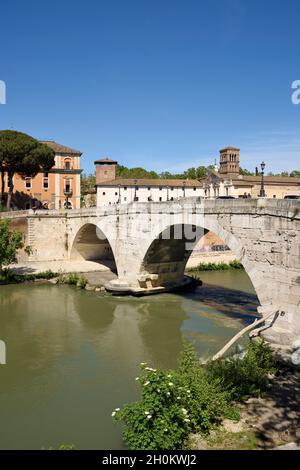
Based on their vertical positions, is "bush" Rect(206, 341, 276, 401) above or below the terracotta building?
below

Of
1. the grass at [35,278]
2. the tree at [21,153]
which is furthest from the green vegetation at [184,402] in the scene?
the tree at [21,153]

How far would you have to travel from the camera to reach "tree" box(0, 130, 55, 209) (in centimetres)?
2970

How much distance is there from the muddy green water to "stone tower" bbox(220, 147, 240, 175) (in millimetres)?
36671

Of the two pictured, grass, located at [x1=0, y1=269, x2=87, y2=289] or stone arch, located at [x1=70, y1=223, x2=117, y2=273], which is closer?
grass, located at [x1=0, y1=269, x2=87, y2=289]

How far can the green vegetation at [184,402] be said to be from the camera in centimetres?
643

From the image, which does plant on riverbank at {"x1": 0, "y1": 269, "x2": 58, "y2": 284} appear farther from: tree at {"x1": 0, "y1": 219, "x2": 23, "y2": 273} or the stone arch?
the stone arch

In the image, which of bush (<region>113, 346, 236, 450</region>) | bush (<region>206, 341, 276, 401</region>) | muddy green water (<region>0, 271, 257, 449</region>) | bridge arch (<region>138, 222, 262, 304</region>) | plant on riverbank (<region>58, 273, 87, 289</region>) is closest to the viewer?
bush (<region>113, 346, 236, 450</region>)

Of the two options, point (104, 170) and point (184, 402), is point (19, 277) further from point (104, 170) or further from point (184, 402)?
point (104, 170)

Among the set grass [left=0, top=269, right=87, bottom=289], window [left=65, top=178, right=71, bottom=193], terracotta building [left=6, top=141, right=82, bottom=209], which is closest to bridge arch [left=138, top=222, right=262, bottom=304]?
grass [left=0, top=269, right=87, bottom=289]

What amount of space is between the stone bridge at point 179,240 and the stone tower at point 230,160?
3150cm

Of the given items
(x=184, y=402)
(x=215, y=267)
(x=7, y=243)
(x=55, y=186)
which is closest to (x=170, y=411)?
(x=184, y=402)

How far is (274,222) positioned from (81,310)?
9.23m

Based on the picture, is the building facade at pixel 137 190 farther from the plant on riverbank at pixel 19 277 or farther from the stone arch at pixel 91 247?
the plant on riverbank at pixel 19 277
